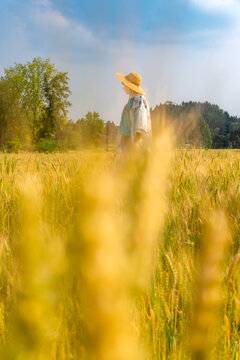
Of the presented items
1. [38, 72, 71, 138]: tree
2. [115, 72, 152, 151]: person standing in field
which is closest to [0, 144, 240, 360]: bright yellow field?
[115, 72, 152, 151]: person standing in field

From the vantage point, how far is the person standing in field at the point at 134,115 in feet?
14.1

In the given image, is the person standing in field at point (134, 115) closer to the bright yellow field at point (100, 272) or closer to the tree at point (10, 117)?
the bright yellow field at point (100, 272)

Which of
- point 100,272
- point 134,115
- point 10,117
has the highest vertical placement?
point 10,117

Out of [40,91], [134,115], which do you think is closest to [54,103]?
[40,91]

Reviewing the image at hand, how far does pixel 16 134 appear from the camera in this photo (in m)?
33.9

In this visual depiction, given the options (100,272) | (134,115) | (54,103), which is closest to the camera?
(100,272)

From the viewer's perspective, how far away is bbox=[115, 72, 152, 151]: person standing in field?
4289 millimetres

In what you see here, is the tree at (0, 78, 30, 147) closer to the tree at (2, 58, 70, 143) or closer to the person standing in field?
the tree at (2, 58, 70, 143)

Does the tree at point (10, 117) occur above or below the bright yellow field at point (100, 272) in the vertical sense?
above

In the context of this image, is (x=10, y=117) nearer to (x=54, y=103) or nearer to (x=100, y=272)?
(x=54, y=103)

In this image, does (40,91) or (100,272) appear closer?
(100,272)

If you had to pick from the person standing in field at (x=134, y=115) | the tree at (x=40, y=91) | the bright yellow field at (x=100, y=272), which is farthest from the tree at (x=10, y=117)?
the bright yellow field at (x=100, y=272)

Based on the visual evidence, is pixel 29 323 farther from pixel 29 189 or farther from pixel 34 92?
pixel 34 92

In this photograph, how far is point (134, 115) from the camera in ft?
14.6
